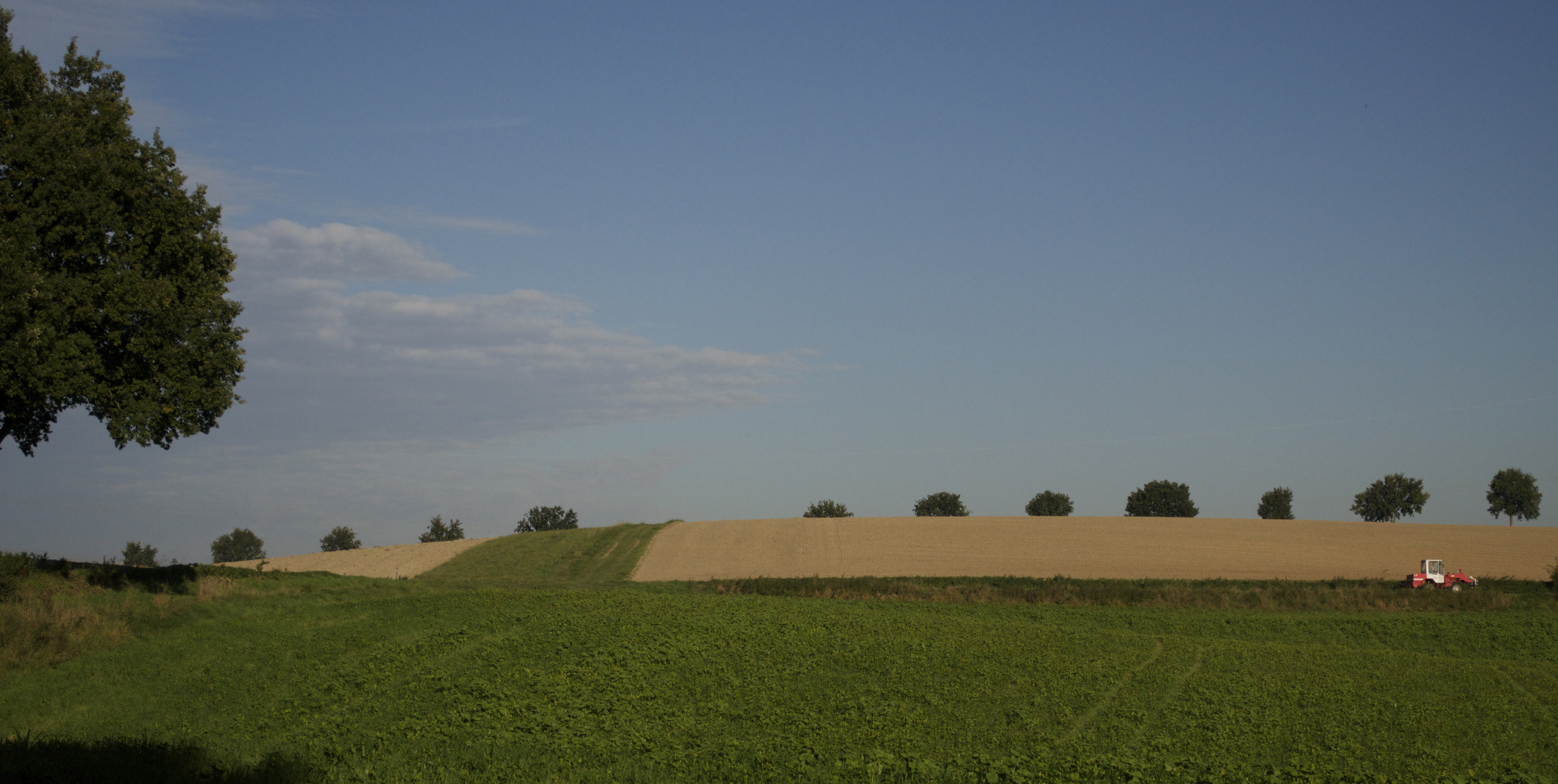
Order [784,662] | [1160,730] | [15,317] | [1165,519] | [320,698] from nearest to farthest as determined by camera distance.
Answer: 1. [1160,730]
2. [320,698]
3. [784,662]
4. [15,317]
5. [1165,519]

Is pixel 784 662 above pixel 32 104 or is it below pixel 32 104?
below

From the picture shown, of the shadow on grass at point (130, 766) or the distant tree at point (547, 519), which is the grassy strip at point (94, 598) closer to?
the shadow on grass at point (130, 766)

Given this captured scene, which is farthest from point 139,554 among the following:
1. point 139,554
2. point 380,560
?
point 380,560

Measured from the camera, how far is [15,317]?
106 feet

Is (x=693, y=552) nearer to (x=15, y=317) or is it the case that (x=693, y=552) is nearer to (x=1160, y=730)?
(x=15, y=317)

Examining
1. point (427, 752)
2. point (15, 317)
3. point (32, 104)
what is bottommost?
point (427, 752)

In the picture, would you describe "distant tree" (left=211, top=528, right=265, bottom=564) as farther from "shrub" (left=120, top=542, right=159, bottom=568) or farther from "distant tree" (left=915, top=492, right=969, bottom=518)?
"distant tree" (left=915, top=492, right=969, bottom=518)

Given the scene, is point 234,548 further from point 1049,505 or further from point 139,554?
point 1049,505

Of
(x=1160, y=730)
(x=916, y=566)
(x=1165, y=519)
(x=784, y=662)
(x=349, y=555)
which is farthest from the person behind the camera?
(x=1165, y=519)

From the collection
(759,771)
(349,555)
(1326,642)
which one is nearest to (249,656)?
(759,771)

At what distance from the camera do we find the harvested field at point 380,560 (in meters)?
77.9

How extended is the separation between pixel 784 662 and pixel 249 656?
56.2 feet

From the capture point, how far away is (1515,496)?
6191 inches

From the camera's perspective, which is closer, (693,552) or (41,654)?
(41,654)
